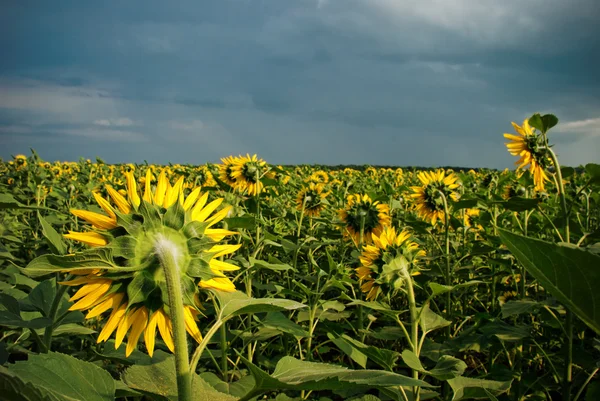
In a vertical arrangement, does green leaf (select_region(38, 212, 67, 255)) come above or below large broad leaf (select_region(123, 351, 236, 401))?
above

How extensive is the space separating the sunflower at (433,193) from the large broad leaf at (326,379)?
315cm

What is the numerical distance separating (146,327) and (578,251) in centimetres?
87

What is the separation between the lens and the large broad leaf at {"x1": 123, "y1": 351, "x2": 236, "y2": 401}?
2.92 ft

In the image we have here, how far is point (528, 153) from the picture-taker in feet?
9.41

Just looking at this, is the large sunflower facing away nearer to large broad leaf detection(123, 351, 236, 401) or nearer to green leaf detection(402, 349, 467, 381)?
large broad leaf detection(123, 351, 236, 401)

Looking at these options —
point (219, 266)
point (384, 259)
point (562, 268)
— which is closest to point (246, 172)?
point (384, 259)

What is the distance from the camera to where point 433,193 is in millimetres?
3789

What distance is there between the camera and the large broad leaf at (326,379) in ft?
1.97

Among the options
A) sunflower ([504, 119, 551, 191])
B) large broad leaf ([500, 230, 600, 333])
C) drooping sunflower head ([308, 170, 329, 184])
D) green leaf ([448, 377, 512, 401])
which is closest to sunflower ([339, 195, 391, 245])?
sunflower ([504, 119, 551, 191])

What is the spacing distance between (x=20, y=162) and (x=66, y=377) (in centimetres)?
858

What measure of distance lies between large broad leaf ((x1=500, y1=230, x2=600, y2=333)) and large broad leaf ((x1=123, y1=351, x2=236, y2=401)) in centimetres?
68

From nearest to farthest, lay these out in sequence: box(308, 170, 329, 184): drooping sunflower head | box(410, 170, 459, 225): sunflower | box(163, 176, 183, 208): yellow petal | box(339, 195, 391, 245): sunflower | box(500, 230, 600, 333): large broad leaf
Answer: box(500, 230, 600, 333): large broad leaf, box(163, 176, 183, 208): yellow petal, box(339, 195, 391, 245): sunflower, box(410, 170, 459, 225): sunflower, box(308, 170, 329, 184): drooping sunflower head

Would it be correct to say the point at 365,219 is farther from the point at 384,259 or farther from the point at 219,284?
the point at 219,284

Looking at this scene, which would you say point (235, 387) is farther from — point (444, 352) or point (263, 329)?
point (444, 352)
